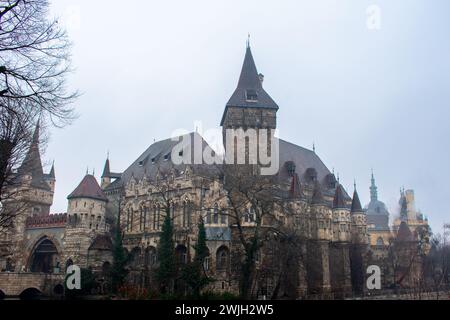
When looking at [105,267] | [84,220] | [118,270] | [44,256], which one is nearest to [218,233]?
[118,270]

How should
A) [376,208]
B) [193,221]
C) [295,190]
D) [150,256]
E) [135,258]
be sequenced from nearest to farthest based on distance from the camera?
[193,221] → [150,256] → [295,190] → [135,258] → [376,208]

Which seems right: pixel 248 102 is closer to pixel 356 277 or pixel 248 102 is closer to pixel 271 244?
pixel 271 244

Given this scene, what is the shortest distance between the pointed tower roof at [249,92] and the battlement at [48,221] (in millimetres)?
24378

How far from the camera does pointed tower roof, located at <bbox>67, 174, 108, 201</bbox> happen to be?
55.7 metres

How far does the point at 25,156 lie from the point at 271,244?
79.5 ft

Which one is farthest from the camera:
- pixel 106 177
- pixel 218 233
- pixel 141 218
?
pixel 106 177

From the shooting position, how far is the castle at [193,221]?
47.4 meters

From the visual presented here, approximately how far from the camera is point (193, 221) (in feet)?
158

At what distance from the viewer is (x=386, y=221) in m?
113

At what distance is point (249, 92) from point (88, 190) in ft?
76.3

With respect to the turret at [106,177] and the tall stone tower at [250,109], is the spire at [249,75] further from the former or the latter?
the turret at [106,177]

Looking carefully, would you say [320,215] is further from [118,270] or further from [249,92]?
[118,270]

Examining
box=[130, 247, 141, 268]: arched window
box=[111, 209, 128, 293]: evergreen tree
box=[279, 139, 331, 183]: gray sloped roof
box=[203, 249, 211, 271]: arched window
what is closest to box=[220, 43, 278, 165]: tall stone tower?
box=[279, 139, 331, 183]: gray sloped roof
